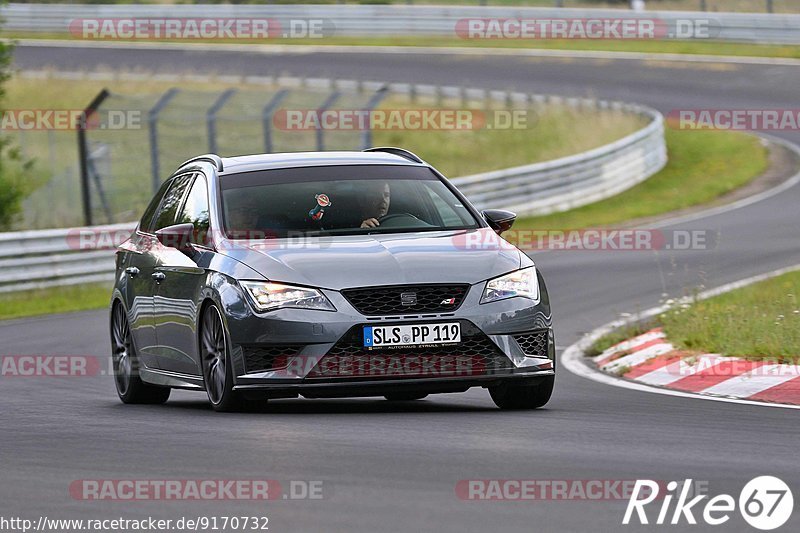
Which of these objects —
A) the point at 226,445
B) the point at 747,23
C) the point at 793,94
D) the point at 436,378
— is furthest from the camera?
the point at 747,23

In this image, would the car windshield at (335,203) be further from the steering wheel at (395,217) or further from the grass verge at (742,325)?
the grass verge at (742,325)

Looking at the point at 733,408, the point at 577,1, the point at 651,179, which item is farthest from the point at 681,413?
the point at 577,1

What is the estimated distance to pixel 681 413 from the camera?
8867 millimetres

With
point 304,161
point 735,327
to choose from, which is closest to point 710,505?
point 304,161

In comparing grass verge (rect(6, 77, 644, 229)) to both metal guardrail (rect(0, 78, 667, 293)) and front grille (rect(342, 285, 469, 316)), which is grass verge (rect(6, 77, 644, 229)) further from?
front grille (rect(342, 285, 469, 316))

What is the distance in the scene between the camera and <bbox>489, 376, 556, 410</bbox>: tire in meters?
9.20

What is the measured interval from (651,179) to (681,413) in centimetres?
2168

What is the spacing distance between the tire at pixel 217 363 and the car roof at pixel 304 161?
118 centimetres

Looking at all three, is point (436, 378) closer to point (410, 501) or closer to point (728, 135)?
point (410, 501)

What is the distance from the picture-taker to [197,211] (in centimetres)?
1000

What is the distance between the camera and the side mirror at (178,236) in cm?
959

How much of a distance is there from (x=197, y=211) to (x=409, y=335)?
2.07m

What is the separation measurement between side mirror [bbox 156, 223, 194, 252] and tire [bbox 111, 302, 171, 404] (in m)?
1.31

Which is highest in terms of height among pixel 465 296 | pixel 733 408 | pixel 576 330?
pixel 465 296
